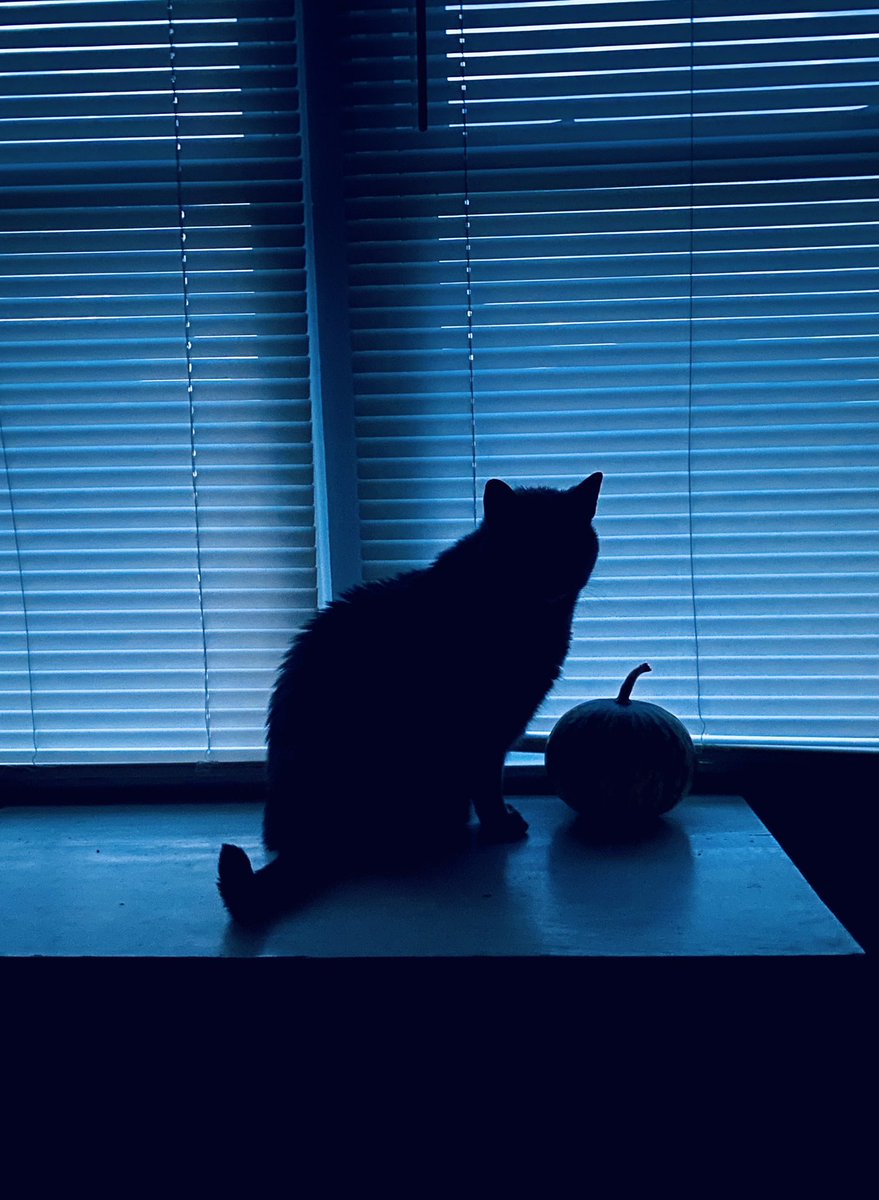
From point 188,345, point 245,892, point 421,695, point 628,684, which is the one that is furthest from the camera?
point 188,345

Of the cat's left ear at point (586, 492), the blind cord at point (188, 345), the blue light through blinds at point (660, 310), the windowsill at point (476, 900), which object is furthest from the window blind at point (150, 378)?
the cat's left ear at point (586, 492)

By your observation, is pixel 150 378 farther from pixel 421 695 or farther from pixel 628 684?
pixel 628 684

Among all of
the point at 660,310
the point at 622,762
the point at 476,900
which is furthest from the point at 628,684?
the point at 660,310

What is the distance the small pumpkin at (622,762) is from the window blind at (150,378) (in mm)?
534

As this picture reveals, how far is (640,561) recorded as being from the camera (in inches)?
56.4

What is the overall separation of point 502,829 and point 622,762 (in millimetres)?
210

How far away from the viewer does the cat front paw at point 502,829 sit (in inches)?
50.7

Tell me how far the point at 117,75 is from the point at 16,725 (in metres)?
1.14

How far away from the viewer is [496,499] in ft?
4.04

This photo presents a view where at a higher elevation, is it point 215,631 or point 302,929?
point 215,631

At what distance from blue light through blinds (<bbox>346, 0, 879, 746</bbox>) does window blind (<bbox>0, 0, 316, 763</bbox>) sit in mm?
170

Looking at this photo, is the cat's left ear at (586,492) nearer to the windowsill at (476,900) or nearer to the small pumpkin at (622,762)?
the small pumpkin at (622,762)

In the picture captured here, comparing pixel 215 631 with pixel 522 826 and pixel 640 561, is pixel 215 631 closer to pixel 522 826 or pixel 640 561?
pixel 522 826
